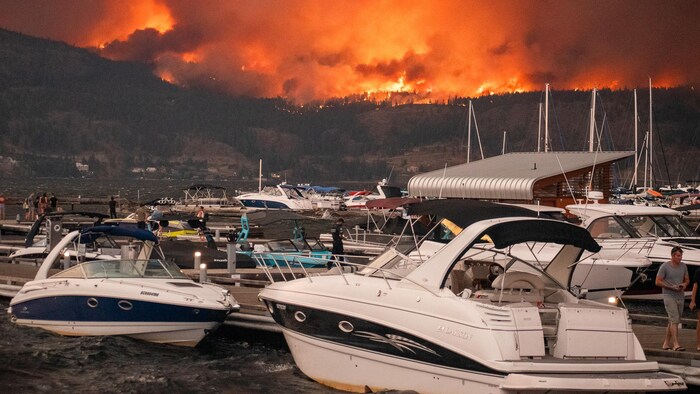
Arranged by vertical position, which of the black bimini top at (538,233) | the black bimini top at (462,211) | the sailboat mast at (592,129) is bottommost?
the black bimini top at (538,233)

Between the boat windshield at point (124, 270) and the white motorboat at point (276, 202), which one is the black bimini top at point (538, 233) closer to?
the boat windshield at point (124, 270)

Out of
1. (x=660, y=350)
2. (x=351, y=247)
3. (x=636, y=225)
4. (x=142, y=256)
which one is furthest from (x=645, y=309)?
(x=351, y=247)

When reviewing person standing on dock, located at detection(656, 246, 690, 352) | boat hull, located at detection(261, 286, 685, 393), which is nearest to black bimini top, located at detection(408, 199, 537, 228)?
boat hull, located at detection(261, 286, 685, 393)

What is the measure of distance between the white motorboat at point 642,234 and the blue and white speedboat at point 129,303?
492 inches

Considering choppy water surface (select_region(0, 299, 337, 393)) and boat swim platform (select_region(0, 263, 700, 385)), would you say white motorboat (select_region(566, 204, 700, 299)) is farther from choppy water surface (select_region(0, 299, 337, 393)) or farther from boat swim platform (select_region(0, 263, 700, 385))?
choppy water surface (select_region(0, 299, 337, 393))

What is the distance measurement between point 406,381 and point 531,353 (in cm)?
228

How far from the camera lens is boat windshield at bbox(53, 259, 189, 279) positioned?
21.7m

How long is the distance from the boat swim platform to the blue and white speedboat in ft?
2.73

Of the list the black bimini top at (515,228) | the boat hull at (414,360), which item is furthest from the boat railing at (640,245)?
the boat hull at (414,360)

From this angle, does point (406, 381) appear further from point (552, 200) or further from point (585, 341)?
point (552, 200)

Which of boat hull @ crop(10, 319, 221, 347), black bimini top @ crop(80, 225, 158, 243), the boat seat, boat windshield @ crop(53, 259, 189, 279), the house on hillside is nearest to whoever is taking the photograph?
the boat seat

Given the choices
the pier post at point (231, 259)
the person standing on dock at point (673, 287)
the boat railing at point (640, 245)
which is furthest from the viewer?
the pier post at point (231, 259)

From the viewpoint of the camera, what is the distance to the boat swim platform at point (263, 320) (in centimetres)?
1675

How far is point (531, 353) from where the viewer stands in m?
14.5
